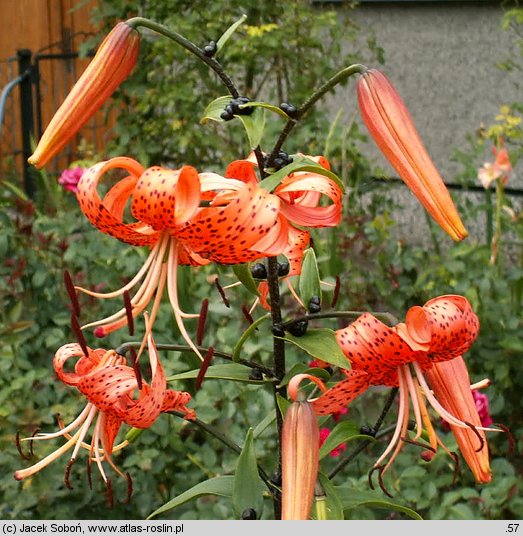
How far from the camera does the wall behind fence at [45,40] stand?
5582mm

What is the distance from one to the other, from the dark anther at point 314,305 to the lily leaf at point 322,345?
28 millimetres

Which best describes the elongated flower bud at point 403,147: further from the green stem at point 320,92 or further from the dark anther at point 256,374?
the dark anther at point 256,374

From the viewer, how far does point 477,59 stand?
13.2 ft

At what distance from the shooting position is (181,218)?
96 cm

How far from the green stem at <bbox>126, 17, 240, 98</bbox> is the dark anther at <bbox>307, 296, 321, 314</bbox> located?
9.7 inches

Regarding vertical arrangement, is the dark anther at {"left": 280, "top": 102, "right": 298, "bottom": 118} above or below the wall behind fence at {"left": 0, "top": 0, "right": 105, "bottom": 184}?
above

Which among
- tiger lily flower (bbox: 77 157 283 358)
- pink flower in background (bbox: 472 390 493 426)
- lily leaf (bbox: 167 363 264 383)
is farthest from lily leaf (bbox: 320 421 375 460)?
pink flower in background (bbox: 472 390 493 426)

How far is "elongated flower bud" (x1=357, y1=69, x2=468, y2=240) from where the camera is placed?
0.93 meters

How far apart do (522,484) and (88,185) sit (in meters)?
1.34

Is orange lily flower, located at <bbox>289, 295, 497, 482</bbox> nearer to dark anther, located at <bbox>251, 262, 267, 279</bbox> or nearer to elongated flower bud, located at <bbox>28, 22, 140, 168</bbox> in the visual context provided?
dark anther, located at <bbox>251, 262, 267, 279</bbox>

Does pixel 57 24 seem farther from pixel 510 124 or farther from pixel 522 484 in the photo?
pixel 522 484

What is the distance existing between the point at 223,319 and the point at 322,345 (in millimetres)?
1213

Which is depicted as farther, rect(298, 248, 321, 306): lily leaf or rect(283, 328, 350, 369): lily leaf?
rect(298, 248, 321, 306): lily leaf
